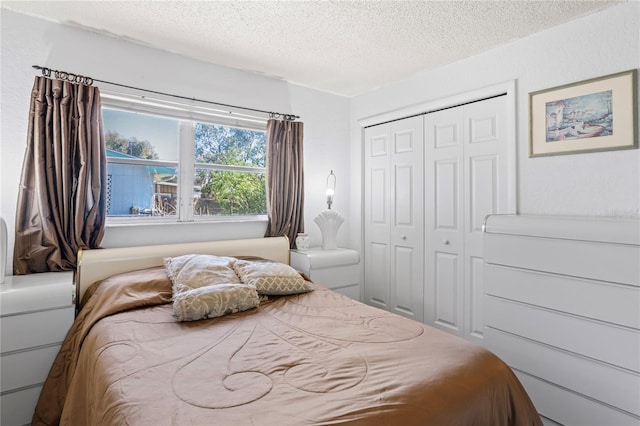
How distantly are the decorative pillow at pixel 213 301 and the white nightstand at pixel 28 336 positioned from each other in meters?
0.69

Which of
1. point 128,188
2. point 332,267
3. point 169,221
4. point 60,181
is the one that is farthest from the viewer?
point 332,267

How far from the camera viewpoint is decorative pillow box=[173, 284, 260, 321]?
1.86 m

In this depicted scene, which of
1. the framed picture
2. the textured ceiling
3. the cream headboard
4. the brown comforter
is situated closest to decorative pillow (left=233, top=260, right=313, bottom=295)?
the brown comforter

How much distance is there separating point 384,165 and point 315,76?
1.13 metres

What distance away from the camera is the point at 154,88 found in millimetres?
2736

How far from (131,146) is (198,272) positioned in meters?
1.29

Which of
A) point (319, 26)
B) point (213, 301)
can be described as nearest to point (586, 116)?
point (319, 26)

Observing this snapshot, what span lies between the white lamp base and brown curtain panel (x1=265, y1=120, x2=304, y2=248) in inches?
7.7

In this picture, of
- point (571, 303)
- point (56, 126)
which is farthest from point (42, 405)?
point (571, 303)

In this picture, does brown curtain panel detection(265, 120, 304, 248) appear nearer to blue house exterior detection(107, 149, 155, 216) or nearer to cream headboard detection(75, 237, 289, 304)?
cream headboard detection(75, 237, 289, 304)

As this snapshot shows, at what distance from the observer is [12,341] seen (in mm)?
1842

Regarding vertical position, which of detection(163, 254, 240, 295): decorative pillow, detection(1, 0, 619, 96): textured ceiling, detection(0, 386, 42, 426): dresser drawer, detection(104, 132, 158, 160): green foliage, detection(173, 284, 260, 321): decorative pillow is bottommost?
detection(0, 386, 42, 426): dresser drawer

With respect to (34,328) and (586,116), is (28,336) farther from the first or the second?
(586,116)

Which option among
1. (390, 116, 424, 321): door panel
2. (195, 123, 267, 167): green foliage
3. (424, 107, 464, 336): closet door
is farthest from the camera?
(390, 116, 424, 321): door panel
